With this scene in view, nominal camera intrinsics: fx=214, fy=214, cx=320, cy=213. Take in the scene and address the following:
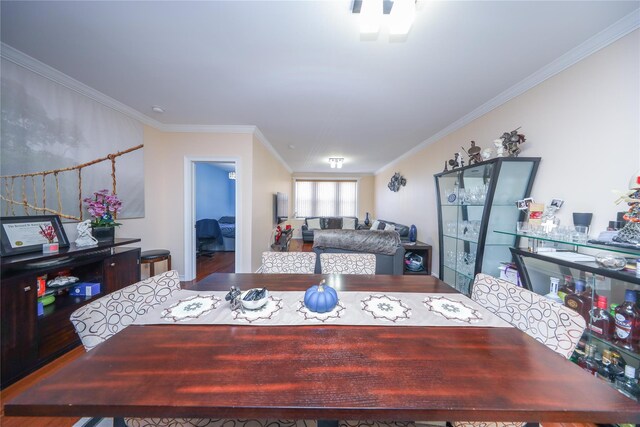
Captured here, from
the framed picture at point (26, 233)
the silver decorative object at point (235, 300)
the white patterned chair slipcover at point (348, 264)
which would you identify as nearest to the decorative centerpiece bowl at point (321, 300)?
the silver decorative object at point (235, 300)

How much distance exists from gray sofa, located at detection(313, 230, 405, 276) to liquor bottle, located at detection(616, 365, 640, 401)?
176 cm

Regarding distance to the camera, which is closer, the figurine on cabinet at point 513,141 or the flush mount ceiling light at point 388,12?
the flush mount ceiling light at point 388,12

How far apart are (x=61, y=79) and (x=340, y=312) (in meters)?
3.25

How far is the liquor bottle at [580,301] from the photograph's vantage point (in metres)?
1.40

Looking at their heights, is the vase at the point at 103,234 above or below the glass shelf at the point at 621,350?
above

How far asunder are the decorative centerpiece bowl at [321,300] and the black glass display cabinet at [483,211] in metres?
1.96

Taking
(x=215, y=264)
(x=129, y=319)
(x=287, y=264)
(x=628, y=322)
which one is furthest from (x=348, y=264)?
(x=215, y=264)

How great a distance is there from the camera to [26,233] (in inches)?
64.6

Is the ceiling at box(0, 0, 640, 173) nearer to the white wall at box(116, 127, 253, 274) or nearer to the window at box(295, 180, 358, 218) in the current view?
the white wall at box(116, 127, 253, 274)

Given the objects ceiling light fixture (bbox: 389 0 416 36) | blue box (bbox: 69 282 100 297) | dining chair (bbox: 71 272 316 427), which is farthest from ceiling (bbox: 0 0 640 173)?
blue box (bbox: 69 282 100 297)

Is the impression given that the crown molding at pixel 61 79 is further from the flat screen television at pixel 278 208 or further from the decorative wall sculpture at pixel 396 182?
the decorative wall sculpture at pixel 396 182

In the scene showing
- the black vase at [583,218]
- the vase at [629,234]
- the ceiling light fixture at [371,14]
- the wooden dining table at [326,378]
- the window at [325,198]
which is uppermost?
the ceiling light fixture at [371,14]

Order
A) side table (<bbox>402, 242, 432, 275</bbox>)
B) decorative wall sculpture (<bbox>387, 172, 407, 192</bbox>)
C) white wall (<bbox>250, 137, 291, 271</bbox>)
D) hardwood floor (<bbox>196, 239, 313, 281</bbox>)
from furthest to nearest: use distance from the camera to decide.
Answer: decorative wall sculpture (<bbox>387, 172, 407, 192</bbox>), hardwood floor (<bbox>196, 239, 313, 281</bbox>), side table (<bbox>402, 242, 432, 275</bbox>), white wall (<bbox>250, 137, 291, 271</bbox>)

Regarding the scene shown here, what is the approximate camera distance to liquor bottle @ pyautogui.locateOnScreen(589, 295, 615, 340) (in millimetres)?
1289
